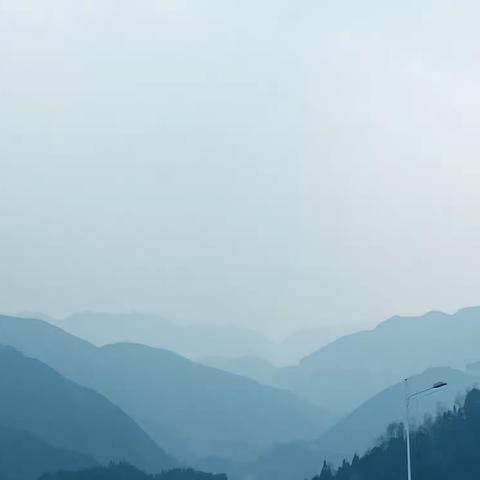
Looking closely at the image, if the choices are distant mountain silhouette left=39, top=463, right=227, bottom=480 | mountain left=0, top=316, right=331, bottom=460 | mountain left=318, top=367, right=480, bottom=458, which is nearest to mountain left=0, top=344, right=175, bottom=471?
mountain left=0, top=316, right=331, bottom=460

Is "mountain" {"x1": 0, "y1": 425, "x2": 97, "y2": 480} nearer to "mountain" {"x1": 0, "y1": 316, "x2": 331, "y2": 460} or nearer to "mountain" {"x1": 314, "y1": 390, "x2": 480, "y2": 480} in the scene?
"mountain" {"x1": 0, "y1": 316, "x2": 331, "y2": 460}

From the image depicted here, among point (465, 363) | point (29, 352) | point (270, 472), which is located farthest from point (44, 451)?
point (465, 363)

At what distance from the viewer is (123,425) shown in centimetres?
13588

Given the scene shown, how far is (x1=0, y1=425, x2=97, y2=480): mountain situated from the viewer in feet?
375

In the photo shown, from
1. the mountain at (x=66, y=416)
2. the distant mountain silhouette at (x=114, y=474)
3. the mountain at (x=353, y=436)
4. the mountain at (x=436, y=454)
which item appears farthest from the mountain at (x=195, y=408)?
the mountain at (x=436, y=454)

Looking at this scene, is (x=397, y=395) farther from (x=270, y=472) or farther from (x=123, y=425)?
(x=123, y=425)

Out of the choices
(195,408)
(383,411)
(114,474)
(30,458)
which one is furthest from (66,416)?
(195,408)

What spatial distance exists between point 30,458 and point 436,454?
6375 cm

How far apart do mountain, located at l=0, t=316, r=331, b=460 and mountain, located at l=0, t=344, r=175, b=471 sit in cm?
2513

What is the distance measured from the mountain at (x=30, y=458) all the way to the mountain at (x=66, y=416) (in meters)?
6.08

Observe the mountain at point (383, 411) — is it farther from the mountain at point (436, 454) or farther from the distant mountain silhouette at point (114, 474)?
the mountain at point (436, 454)

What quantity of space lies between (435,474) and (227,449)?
101771mm

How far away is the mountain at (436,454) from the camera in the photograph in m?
66.1

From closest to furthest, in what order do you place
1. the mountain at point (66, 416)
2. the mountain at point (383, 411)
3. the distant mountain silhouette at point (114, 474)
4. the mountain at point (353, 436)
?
1. the distant mountain silhouette at point (114, 474)
2. the mountain at point (66, 416)
3. the mountain at point (353, 436)
4. the mountain at point (383, 411)
